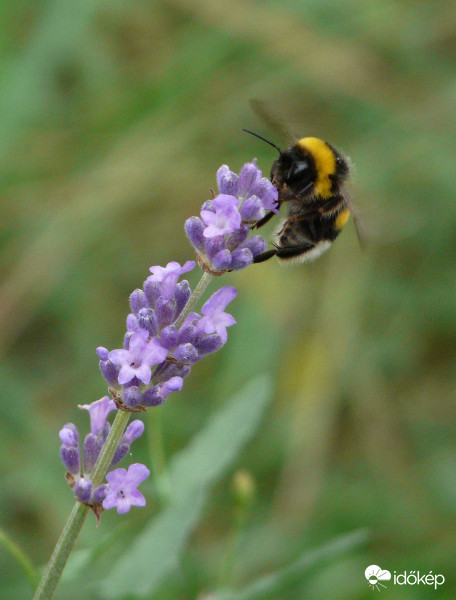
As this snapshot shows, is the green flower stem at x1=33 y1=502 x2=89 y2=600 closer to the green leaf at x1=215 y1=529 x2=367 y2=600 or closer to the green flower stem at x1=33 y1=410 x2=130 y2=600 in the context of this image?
the green flower stem at x1=33 y1=410 x2=130 y2=600

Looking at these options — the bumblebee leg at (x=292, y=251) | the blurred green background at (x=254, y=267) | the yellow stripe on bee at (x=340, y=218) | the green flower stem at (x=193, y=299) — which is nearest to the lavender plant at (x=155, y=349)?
the green flower stem at (x=193, y=299)

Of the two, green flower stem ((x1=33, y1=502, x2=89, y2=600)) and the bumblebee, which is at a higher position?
the bumblebee

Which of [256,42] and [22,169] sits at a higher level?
[256,42]

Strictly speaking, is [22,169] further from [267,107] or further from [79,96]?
[267,107]

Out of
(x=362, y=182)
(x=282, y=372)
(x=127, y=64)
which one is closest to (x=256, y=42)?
(x=127, y=64)


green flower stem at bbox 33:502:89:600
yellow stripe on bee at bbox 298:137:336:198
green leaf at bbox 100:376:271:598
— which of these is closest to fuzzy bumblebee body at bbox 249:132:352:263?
yellow stripe on bee at bbox 298:137:336:198
